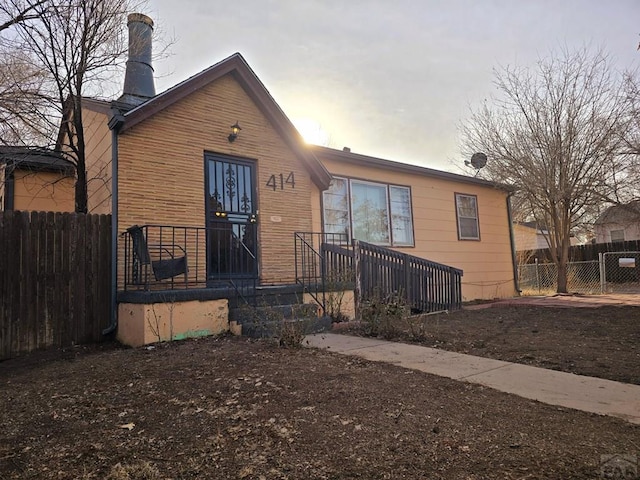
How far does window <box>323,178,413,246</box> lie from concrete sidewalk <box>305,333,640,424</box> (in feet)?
16.0

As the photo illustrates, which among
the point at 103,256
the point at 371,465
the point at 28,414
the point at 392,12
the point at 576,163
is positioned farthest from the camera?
the point at 576,163

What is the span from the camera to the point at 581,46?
13031mm

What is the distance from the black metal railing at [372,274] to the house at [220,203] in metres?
0.04

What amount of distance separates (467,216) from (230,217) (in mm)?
8251

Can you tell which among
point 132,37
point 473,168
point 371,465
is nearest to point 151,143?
point 132,37

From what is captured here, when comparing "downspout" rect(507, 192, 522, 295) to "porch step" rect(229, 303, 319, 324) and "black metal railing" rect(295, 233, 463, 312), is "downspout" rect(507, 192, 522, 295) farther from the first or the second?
"porch step" rect(229, 303, 319, 324)

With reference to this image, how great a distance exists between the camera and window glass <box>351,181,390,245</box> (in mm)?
10680

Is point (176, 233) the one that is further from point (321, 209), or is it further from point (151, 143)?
point (321, 209)

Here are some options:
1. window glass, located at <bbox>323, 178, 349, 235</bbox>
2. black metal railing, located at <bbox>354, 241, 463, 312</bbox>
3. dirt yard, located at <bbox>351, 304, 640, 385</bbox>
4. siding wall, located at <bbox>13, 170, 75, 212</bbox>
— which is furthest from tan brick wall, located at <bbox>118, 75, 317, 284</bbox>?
siding wall, located at <bbox>13, 170, 75, 212</bbox>

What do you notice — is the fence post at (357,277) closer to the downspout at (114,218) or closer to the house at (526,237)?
the downspout at (114,218)

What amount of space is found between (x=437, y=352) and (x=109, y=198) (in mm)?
5506

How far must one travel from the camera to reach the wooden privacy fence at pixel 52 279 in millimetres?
5820

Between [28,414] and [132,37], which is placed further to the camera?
[132,37]

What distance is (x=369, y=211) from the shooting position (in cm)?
1095
